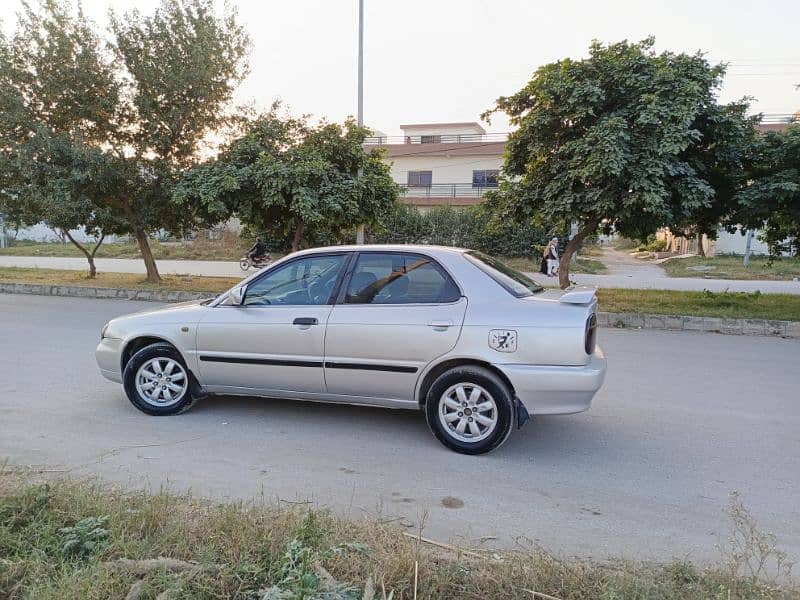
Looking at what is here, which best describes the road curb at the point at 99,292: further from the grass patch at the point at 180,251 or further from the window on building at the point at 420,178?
the window on building at the point at 420,178

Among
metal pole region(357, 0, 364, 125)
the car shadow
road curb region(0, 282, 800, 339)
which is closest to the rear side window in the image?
the car shadow

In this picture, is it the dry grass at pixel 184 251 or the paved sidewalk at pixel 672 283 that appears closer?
the paved sidewalk at pixel 672 283

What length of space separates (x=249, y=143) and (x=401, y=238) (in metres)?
15.1

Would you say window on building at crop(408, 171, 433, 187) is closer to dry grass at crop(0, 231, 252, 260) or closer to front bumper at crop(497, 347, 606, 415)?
dry grass at crop(0, 231, 252, 260)

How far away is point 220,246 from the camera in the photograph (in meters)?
32.7

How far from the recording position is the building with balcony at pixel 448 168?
114 ft

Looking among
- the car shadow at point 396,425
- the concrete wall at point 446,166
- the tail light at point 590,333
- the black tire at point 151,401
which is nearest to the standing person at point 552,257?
the car shadow at point 396,425

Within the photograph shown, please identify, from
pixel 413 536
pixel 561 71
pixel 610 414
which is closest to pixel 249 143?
pixel 561 71

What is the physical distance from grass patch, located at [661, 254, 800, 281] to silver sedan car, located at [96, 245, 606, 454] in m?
18.8

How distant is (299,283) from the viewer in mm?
4883

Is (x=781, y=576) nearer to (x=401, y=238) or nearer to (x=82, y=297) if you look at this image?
(x=82, y=297)

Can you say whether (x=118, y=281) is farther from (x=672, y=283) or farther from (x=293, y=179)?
(x=672, y=283)

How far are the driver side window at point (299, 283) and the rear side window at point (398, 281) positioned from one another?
0.71ft

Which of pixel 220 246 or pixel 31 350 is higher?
pixel 220 246
